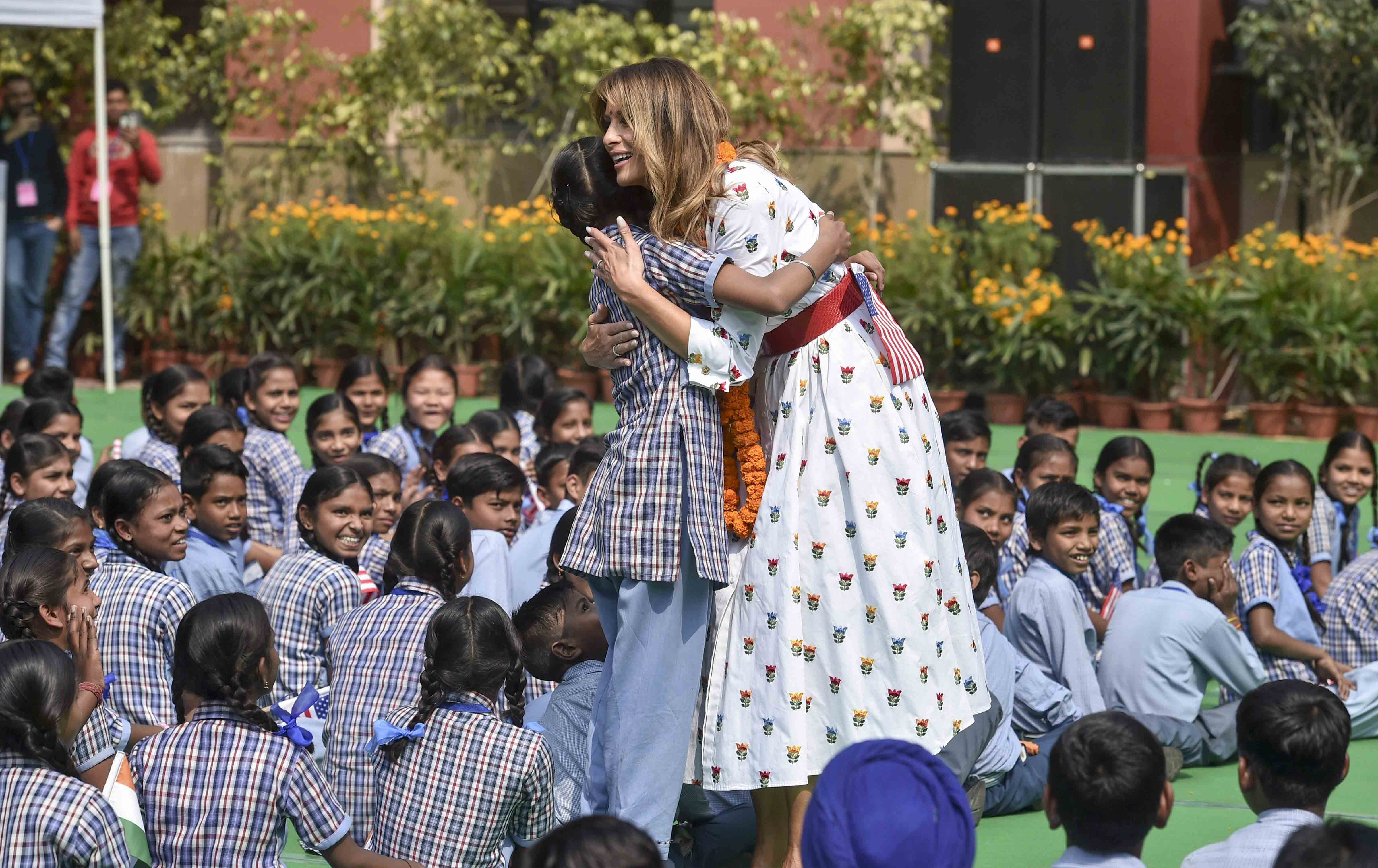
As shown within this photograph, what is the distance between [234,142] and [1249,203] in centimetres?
665

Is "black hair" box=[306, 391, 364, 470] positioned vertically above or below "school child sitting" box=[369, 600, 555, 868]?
above

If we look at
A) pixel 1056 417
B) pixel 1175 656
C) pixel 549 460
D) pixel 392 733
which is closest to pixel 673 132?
pixel 392 733

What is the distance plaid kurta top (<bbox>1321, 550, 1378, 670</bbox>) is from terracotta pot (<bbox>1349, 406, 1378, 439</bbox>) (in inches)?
147

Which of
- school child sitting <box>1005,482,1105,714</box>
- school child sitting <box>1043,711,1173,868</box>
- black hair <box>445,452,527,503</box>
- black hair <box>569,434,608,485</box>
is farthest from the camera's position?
black hair <box>569,434,608,485</box>

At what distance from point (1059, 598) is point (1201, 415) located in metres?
5.14

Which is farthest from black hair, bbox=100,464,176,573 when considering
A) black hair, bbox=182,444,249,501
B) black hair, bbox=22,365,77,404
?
black hair, bbox=22,365,77,404

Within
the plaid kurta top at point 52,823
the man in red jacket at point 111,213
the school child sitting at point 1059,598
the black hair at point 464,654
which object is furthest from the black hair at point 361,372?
the plaid kurta top at point 52,823

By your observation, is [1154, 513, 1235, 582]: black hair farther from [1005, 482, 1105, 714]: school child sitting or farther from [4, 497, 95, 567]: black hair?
[4, 497, 95, 567]: black hair

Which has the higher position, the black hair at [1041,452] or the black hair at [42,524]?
the black hair at [1041,452]

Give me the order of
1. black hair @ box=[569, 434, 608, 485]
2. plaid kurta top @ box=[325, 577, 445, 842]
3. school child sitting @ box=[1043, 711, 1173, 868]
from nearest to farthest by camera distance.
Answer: school child sitting @ box=[1043, 711, 1173, 868]
plaid kurta top @ box=[325, 577, 445, 842]
black hair @ box=[569, 434, 608, 485]

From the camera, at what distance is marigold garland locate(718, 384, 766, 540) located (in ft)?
11.1

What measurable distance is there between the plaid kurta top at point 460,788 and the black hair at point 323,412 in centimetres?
297

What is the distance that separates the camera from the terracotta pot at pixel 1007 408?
976 cm

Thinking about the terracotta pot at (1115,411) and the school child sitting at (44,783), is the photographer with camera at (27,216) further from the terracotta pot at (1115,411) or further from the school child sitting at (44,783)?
the school child sitting at (44,783)
